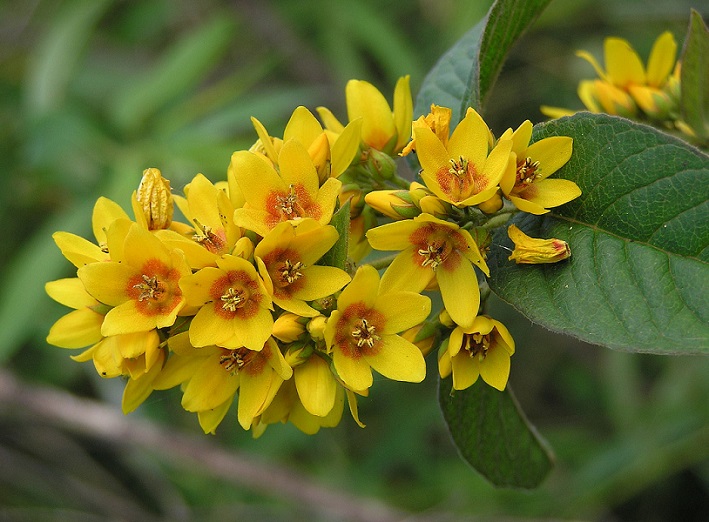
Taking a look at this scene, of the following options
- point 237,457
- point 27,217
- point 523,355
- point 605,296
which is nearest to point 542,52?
point 523,355

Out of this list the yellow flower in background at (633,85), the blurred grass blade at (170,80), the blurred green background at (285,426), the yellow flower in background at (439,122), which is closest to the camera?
the yellow flower in background at (439,122)

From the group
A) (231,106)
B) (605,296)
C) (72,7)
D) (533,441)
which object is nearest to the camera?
(605,296)

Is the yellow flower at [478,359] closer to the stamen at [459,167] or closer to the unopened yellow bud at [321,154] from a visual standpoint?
the stamen at [459,167]

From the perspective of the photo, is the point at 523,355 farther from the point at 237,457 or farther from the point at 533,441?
the point at 533,441

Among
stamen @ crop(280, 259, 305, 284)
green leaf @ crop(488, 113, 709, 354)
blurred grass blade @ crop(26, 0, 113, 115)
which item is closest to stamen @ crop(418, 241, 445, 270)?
green leaf @ crop(488, 113, 709, 354)

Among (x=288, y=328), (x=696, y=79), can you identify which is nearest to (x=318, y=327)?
(x=288, y=328)

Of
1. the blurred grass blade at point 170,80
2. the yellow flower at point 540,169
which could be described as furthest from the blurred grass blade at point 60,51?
the yellow flower at point 540,169

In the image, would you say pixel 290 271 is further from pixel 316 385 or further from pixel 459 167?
pixel 459 167
